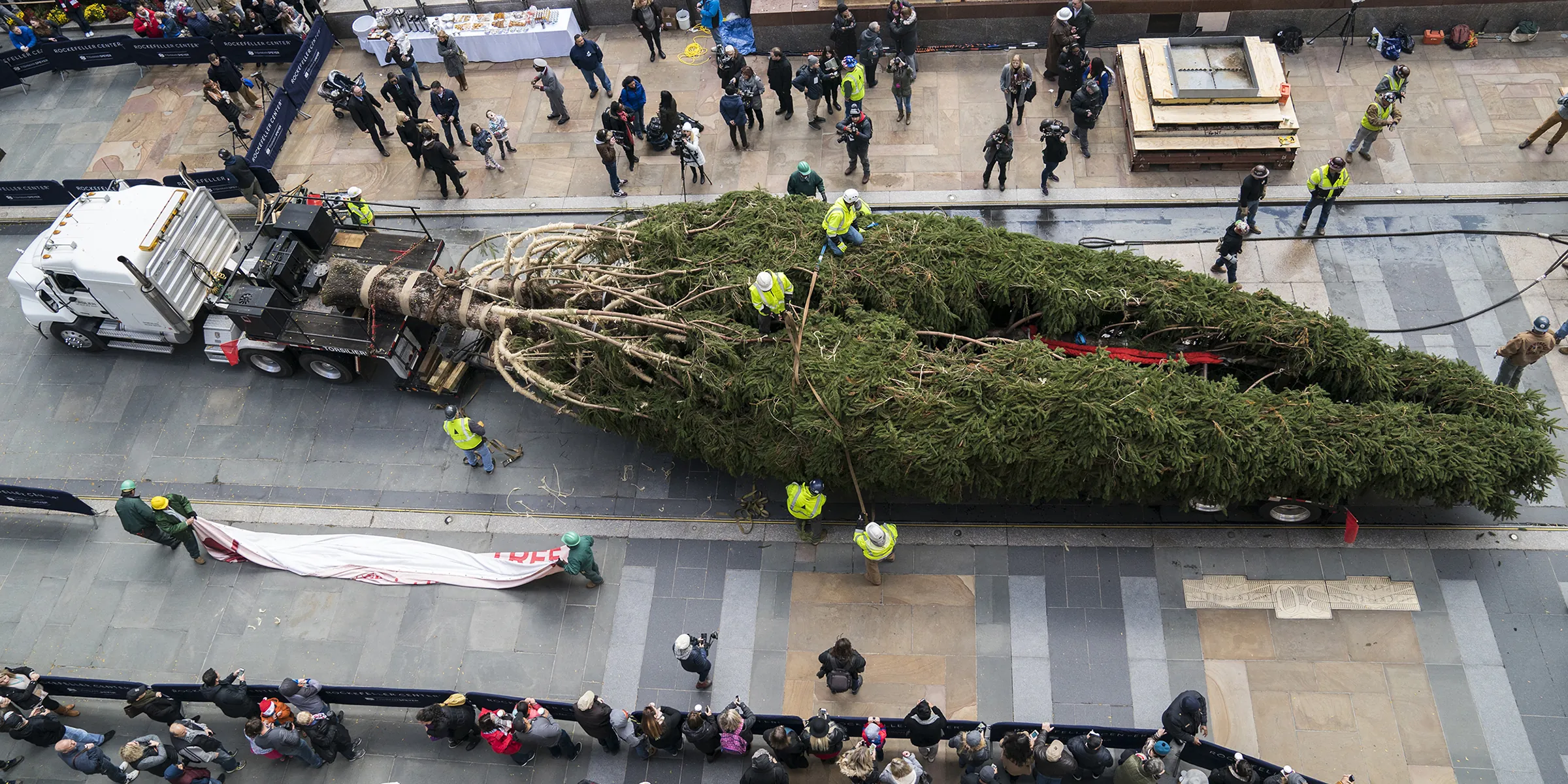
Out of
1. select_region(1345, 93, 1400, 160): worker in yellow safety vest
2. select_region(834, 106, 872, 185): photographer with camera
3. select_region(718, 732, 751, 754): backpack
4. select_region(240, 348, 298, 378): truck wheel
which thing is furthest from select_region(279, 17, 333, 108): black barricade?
select_region(1345, 93, 1400, 160): worker in yellow safety vest

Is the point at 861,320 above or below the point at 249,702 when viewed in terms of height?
above

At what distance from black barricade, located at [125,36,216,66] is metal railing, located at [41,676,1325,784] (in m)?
15.5

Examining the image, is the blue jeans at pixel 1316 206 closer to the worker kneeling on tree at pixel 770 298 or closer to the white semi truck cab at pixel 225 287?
the worker kneeling on tree at pixel 770 298

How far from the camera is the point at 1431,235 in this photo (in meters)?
17.7

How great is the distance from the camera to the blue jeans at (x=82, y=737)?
1370 centimetres

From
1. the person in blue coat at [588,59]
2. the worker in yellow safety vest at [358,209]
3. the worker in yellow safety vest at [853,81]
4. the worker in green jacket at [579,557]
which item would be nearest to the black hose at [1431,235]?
the worker in yellow safety vest at [853,81]

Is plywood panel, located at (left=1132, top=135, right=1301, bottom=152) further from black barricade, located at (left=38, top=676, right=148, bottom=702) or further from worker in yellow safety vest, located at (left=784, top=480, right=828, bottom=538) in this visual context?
black barricade, located at (left=38, top=676, right=148, bottom=702)

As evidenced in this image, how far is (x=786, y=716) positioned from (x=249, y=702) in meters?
7.25

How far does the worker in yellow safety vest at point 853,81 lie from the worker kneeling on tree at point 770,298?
6.58 metres

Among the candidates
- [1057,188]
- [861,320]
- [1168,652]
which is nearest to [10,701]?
[861,320]

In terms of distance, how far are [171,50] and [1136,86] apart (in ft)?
70.2

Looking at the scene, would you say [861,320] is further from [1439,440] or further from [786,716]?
[1439,440]

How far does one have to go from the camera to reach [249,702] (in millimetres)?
13680

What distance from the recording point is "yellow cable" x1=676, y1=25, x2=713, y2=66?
2264 centimetres
